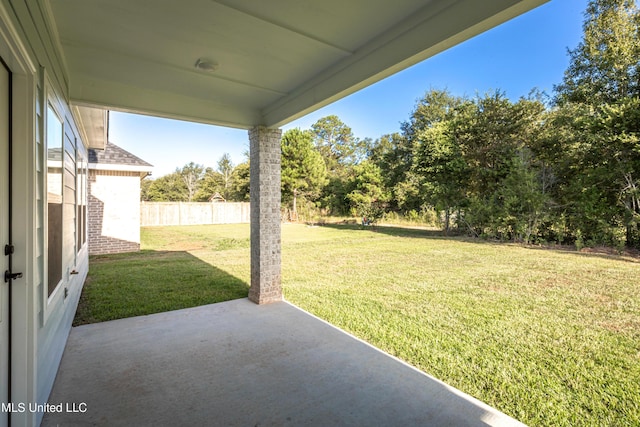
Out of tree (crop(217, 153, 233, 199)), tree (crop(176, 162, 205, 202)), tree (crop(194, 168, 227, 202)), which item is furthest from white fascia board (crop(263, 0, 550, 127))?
tree (crop(176, 162, 205, 202))

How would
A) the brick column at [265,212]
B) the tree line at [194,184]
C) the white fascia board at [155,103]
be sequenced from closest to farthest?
the white fascia board at [155,103] → the brick column at [265,212] → the tree line at [194,184]

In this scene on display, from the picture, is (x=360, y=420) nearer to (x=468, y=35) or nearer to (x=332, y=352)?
(x=332, y=352)

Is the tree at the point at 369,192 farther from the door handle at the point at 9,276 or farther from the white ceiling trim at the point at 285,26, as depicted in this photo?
the door handle at the point at 9,276

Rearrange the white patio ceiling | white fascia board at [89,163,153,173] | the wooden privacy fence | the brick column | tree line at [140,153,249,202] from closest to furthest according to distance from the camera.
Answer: the white patio ceiling
the brick column
white fascia board at [89,163,153,173]
the wooden privacy fence
tree line at [140,153,249,202]

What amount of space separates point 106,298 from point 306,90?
4.25 m

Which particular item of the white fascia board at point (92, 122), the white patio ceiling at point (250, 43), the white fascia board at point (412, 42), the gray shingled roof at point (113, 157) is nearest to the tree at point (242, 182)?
the gray shingled roof at point (113, 157)

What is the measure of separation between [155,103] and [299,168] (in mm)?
17545

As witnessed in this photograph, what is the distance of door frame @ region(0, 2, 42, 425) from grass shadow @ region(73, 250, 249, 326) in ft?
7.80

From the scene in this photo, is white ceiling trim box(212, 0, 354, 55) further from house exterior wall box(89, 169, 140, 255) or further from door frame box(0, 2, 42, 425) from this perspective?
house exterior wall box(89, 169, 140, 255)

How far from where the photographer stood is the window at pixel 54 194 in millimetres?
2295

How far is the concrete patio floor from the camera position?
2.07 m

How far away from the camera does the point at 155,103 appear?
366cm

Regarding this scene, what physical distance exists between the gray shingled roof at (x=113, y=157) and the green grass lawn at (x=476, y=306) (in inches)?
98.7

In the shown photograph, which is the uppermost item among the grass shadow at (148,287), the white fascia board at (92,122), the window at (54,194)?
the white fascia board at (92,122)
